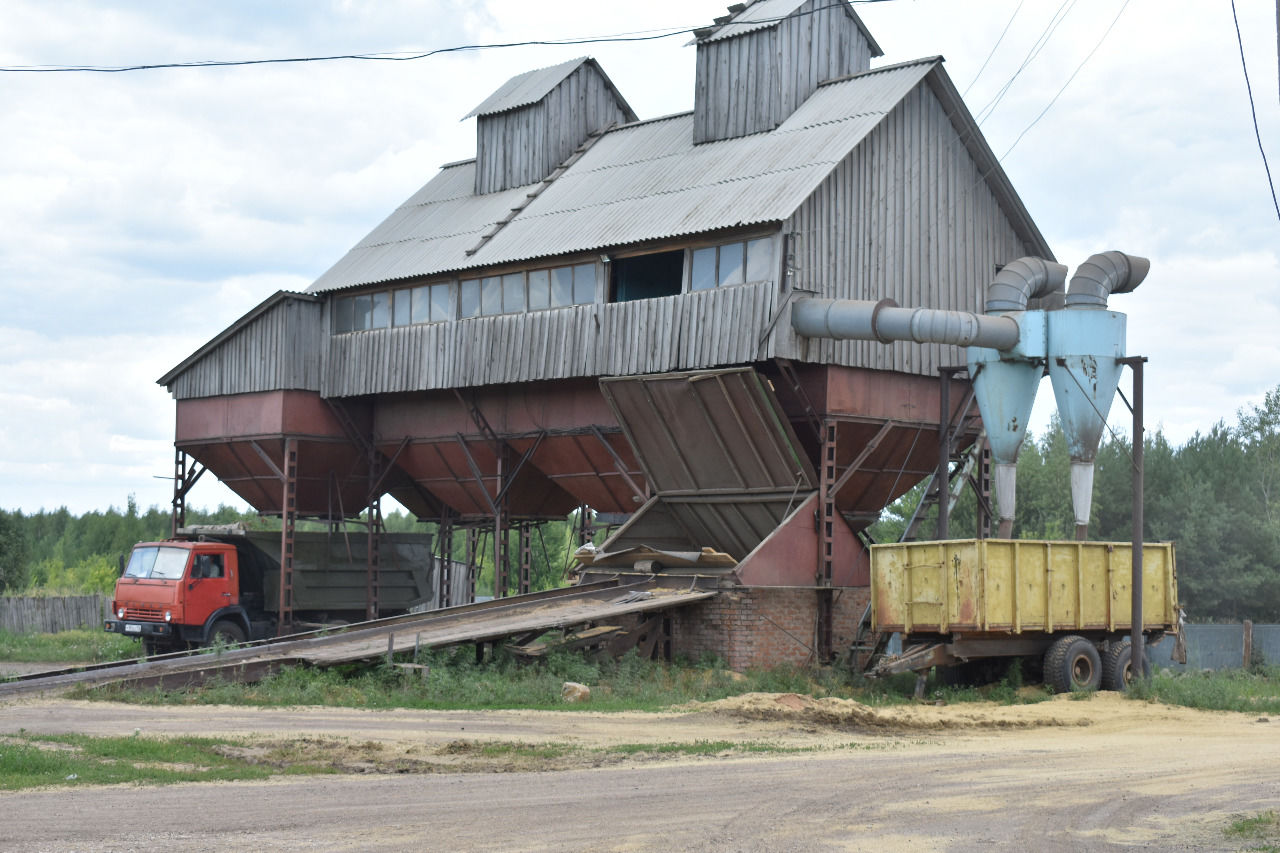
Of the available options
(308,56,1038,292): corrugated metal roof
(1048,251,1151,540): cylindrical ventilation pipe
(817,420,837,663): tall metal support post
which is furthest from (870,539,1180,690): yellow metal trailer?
(308,56,1038,292): corrugated metal roof

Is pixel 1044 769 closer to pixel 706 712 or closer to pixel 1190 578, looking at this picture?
pixel 706 712

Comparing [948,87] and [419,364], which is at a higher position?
[948,87]

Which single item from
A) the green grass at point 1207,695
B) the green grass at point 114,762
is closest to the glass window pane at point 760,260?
the green grass at point 1207,695

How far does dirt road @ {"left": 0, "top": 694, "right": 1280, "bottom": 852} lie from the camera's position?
10.4 m

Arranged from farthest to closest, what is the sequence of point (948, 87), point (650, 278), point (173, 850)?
point (650, 278)
point (948, 87)
point (173, 850)

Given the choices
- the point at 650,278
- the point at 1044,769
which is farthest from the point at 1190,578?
the point at 1044,769

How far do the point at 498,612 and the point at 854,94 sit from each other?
41.2 ft

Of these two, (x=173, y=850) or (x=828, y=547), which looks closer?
(x=173, y=850)

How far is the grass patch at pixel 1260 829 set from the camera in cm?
1049

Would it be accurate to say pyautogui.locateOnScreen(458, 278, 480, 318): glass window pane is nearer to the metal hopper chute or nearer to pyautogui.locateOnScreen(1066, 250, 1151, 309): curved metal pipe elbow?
the metal hopper chute

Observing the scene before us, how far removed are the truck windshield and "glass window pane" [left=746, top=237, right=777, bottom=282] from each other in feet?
43.5

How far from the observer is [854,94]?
1133 inches

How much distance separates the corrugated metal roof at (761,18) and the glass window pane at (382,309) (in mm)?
9267

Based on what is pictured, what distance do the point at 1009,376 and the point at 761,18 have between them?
10.3 m
